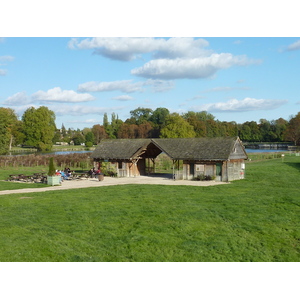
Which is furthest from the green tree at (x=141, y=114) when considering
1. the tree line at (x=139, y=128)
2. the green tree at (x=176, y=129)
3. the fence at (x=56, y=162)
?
the fence at (x=56, y=162)

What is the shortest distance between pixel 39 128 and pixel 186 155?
71.8 m

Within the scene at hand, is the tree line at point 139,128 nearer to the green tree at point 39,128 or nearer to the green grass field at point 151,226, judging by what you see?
the green tree at point 39,128

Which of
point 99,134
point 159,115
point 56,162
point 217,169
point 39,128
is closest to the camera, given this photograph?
point 217,169

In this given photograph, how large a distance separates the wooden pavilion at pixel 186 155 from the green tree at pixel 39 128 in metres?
61.2

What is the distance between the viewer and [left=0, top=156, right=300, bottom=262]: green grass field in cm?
1331

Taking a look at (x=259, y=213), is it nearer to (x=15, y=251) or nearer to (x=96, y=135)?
(x=15, y=251)

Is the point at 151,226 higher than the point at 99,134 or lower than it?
lower

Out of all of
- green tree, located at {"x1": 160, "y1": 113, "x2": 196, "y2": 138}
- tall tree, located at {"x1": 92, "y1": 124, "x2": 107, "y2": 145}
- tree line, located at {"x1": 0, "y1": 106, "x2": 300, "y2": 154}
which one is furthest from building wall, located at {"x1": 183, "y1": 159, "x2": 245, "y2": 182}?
tall tree, located at {"x1": 92, "y1": 124, "x2": 107, "y2": 145}

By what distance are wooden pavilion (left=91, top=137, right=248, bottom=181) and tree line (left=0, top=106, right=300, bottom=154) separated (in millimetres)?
38699

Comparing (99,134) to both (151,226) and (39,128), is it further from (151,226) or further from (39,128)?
(151,226)

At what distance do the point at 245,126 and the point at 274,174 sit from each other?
464 ft

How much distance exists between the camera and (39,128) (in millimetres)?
100500

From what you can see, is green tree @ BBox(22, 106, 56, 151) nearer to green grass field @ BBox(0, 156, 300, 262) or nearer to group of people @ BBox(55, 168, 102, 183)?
group of people @ BBox(55, 168, 102, 183)

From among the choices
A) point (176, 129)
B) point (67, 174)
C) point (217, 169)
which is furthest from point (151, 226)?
point (176, 129)
